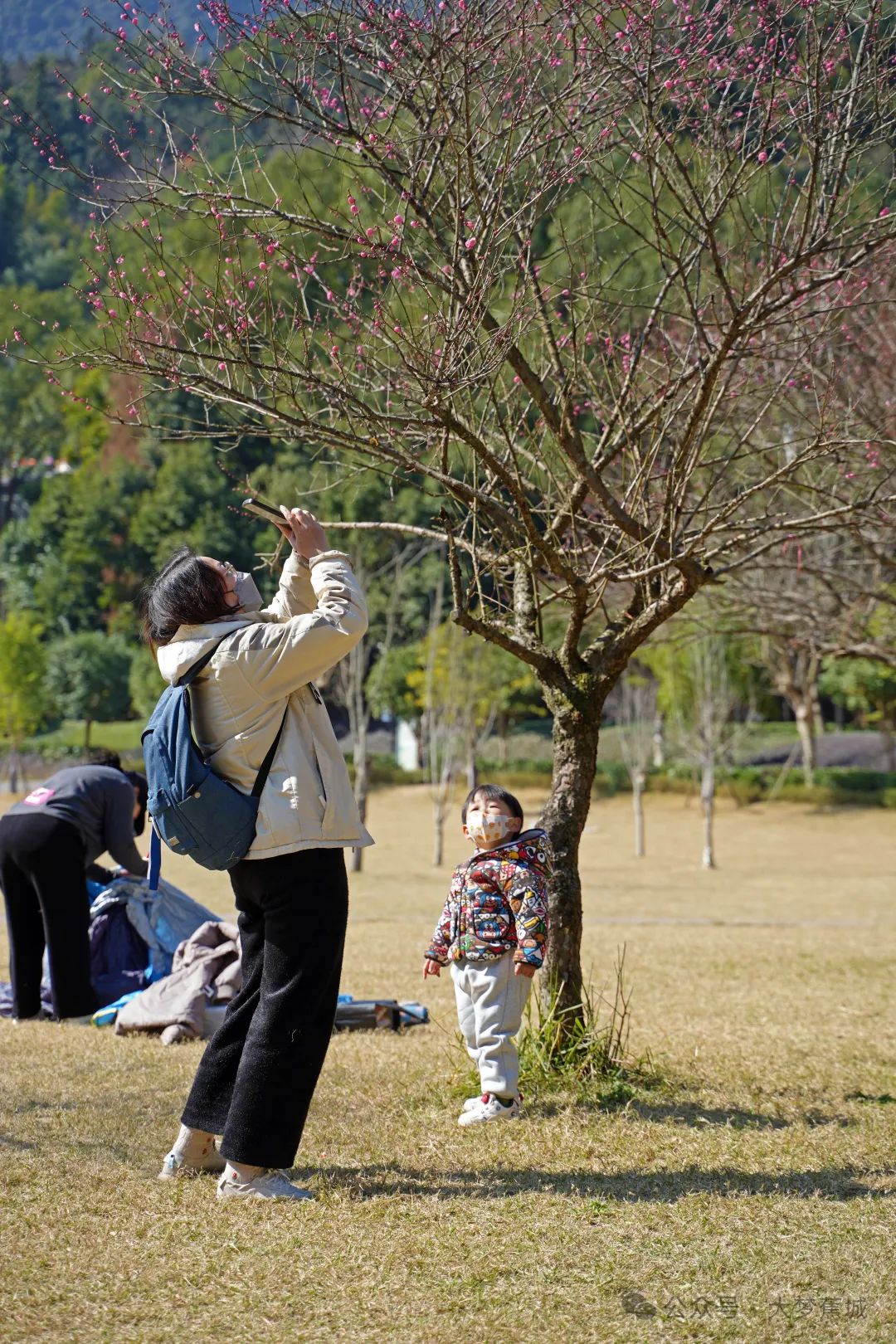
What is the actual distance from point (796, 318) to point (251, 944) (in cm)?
312

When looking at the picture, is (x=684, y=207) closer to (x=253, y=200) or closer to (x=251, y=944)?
(x=253, y=200)

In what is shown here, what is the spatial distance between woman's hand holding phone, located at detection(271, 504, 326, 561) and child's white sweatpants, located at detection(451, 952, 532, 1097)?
177 centimetres

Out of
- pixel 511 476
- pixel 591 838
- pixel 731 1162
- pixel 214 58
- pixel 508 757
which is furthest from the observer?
pixel 508 757

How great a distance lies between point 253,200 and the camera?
5031 millimetres

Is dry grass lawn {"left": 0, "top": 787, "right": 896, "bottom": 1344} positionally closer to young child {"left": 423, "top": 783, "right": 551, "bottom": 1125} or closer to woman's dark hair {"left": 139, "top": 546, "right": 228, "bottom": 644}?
young child {"left": 423, "top": 783, "right": 551, "bottom": 1125}

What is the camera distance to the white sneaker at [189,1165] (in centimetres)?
413

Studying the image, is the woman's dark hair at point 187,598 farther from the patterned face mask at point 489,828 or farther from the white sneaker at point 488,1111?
the white sneaker at point 488,1111

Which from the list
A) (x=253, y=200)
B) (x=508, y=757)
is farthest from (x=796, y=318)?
(x=508, y=757)

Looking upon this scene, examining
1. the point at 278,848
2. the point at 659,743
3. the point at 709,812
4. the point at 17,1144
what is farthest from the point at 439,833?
the point at 278,848

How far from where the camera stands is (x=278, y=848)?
3.83 m

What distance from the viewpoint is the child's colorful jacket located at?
5035 millimetres

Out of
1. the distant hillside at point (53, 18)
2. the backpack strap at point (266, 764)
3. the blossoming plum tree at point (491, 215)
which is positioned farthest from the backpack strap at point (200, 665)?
the distant hillside at point (53, 18)

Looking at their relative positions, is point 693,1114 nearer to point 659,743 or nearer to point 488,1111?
point 488,1111

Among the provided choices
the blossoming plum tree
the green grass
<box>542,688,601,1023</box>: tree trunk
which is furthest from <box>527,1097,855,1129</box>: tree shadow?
the green grass
